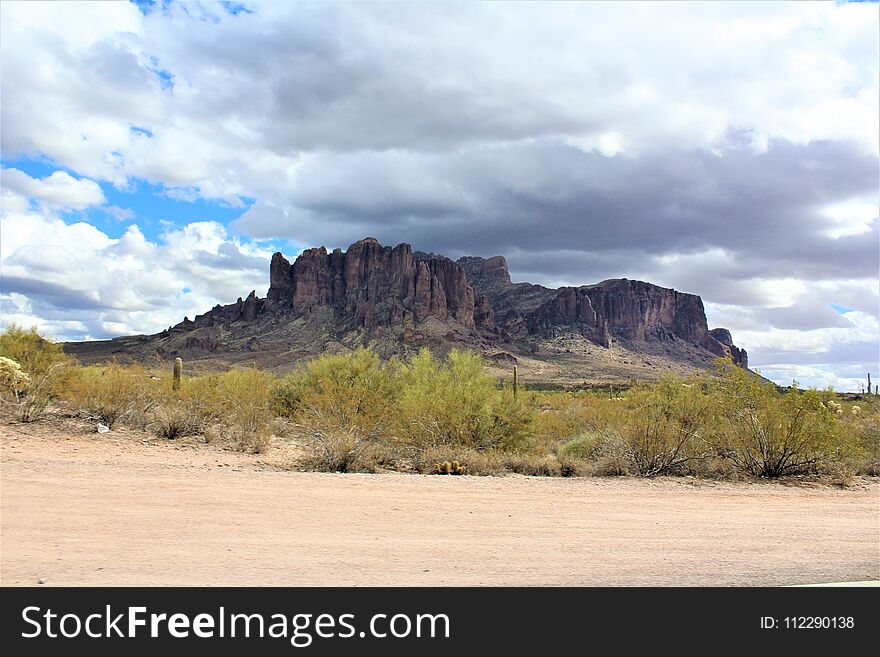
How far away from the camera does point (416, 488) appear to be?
39.8 ft

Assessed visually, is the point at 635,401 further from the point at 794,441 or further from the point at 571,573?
the point at 571,573

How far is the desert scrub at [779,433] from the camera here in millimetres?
15383

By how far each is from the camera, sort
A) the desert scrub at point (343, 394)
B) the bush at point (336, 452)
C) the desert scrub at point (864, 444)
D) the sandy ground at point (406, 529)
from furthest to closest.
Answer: the desert scrub at point (343, 394) < the desert scrub at point (864, 444) < the bush at point (336, 452) < the sandy ground at point (406, 529)

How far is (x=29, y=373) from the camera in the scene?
2008cm

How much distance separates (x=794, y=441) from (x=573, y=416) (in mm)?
8426

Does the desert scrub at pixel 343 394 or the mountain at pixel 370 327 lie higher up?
the mountain at pixel 370 327

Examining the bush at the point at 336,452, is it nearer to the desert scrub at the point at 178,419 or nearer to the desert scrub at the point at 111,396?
the desert scrub at the point at 178,419

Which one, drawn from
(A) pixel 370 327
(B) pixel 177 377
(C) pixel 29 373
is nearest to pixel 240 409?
(B) pixel 177 377

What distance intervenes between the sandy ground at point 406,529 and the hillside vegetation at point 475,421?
161cm

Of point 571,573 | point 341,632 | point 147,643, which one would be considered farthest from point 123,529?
point 571,573

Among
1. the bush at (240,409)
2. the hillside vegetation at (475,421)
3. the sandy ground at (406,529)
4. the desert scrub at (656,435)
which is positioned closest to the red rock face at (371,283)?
the bush at (240,409)

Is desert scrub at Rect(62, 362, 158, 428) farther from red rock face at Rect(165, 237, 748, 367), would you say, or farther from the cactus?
red rock face at Rect(165, 237, 748, 367)

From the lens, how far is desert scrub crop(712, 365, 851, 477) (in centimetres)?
1538

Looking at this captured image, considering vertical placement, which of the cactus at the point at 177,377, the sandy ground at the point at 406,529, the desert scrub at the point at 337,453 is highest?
the cactus at the point at 177,377
